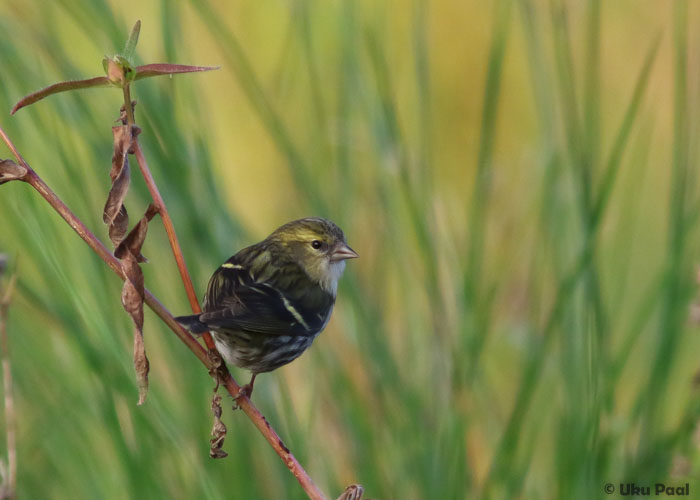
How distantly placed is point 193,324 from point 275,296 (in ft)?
2.12

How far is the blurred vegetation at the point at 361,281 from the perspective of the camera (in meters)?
2.25

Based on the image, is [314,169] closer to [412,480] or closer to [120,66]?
[412,480]

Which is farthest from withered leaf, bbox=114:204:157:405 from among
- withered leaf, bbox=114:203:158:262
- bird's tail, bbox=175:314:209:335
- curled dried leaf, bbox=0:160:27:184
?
bird's tail, bbox=175:314:209:335

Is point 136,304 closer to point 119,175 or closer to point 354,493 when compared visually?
point 119,175

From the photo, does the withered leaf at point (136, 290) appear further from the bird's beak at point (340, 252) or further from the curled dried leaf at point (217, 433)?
the bird's beak at point (340, 252)

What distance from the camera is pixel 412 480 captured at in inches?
100

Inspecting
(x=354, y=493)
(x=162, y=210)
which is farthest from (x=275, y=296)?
(x=354, y=493)

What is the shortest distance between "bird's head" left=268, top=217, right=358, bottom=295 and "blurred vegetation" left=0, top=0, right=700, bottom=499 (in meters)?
0.06

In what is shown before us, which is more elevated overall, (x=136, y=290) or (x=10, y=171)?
(x=10, y=171)

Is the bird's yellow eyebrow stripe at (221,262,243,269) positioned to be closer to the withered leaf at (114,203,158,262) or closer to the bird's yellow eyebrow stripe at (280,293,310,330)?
the bird's yellow eyebrow stripe at (280,293,310,330)

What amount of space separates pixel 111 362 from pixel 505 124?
380 cm

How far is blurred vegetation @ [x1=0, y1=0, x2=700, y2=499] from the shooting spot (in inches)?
88.5

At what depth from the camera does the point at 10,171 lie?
1389 mm

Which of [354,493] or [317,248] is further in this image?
[317,248]
